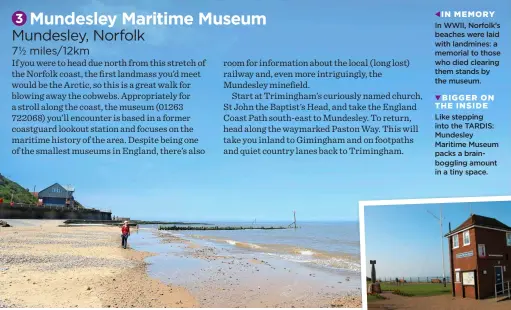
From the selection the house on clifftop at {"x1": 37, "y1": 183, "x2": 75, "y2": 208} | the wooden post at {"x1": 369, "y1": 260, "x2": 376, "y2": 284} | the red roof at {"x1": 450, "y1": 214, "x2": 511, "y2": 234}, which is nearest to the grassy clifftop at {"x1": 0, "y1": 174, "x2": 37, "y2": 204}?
the house on clifftop at {"x1": 37, "y1": 183, "x2": 75, "y2": 208}

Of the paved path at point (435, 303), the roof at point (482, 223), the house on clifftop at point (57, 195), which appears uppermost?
the house on clifftop at point (57, 195)

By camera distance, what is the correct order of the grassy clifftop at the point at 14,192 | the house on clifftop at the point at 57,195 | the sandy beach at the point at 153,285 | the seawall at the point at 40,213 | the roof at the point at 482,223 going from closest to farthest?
1. the roof at the point at 482,223
2. the sandy beach at the point at 153,285
3. the seawall at the point at 40,213
4. the grassy clifftop at the point at 14,192
5. the house on clifftop at the point at 57,195

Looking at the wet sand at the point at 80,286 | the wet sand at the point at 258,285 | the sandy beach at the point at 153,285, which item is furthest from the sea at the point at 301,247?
the wet sand at the point at 80,286

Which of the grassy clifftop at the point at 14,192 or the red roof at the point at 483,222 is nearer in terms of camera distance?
the red roof at the point at 483,222

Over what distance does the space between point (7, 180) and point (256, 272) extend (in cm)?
8874

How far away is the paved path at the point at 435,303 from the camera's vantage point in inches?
124

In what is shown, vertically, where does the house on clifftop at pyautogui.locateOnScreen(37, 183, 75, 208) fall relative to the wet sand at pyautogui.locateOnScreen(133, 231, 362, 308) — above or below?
above

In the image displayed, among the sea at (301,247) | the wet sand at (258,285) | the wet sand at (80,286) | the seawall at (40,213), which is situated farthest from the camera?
the seawall at (40,213)

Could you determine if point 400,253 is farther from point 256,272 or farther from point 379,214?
point 256,272

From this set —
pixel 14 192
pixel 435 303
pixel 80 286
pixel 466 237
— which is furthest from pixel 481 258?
pixel 14 192

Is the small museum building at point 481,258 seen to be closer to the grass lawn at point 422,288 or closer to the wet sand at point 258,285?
the grass lawn at point 422,288

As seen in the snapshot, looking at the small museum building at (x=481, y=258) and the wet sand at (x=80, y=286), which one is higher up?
the small museum building at (x=481, y=258)

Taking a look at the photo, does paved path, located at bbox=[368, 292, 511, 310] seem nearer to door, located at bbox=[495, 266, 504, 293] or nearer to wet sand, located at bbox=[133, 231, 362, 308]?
door, located at bbox=[495, 266, 504, 293]

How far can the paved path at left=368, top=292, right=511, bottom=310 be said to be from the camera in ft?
10.3
